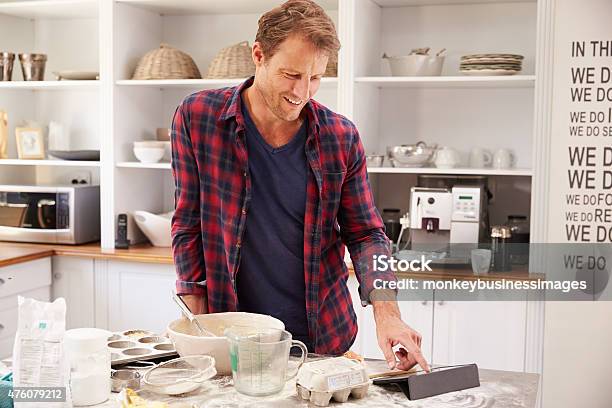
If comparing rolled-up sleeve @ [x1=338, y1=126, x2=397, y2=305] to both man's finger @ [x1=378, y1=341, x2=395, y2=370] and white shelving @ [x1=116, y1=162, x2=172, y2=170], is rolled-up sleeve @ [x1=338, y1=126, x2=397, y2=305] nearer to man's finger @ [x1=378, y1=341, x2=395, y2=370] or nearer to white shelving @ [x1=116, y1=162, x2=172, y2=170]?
man's finger @ [x1=378, y1=341, x2=395, y2=370]

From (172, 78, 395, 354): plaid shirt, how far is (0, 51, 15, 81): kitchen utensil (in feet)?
7.94

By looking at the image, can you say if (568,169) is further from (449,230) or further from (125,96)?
(125,96)

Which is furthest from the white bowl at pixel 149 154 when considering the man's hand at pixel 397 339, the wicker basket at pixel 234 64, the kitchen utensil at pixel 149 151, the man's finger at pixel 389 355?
the man's finger at pixel 389 355

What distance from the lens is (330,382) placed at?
156 cm

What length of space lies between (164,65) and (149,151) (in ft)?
1.36

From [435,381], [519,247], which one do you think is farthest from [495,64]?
[435,381]

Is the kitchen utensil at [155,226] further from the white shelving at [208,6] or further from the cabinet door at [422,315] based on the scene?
the cabinet door at [422,315]

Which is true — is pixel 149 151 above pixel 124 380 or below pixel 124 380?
above

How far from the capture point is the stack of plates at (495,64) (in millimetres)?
3436

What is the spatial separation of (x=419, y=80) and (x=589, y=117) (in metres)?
0.72

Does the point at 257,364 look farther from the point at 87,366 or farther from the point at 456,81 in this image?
the point at 456,81

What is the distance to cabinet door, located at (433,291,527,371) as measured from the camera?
335 centimetres

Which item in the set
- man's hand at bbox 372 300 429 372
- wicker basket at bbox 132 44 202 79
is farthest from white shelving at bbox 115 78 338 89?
man's hand at bbox 372 300 429 372

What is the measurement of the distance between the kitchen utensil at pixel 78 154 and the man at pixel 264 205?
206 cm
